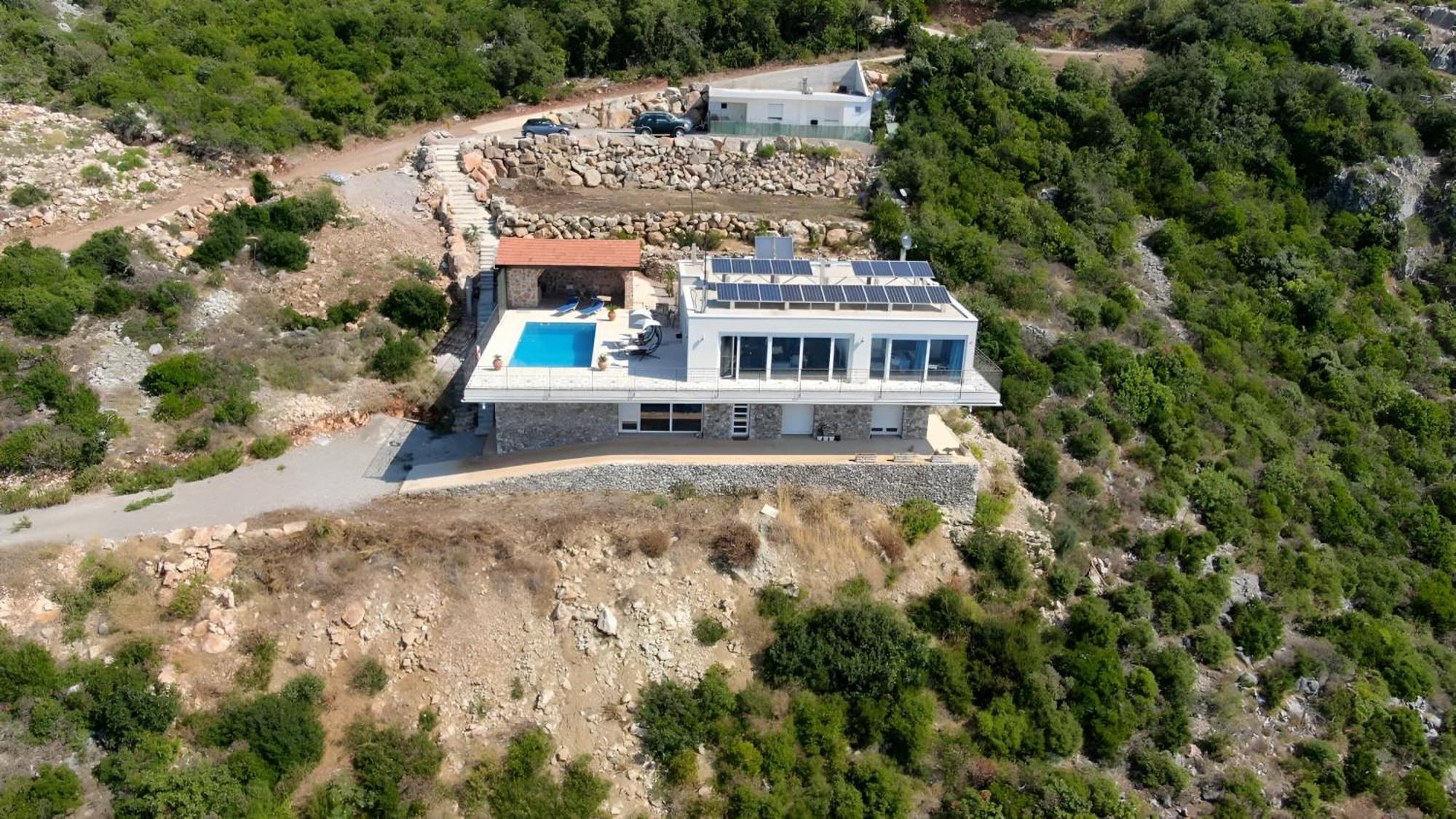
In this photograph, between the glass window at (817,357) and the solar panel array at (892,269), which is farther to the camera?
the solar panel array at (892,269)

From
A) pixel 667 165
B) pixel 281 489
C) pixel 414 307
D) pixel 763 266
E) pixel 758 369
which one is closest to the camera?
pixel 281 489

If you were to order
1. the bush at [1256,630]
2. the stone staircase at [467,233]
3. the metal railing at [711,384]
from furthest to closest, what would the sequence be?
the stone staircase at [467,233]
the bush at [1256,630]
the metal railing at [711,384]

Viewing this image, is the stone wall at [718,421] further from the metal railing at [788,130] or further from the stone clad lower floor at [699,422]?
the metal railing at [788,130]

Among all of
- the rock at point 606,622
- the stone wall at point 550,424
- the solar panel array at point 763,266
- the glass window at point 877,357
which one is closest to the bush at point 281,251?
the stone wall at point 550,424

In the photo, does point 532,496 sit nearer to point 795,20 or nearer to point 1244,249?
point 1244,249

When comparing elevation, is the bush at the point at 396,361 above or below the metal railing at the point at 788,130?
below

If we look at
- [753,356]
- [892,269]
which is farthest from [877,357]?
[892,269]

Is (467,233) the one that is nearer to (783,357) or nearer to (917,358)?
(783,357)
